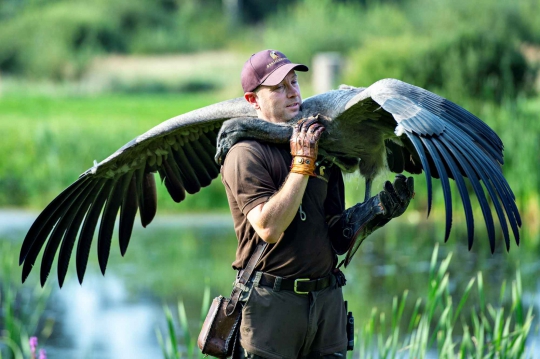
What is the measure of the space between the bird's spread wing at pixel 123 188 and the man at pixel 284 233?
2.69ft

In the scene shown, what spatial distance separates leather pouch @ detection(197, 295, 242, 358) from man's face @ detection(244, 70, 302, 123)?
2.84ft

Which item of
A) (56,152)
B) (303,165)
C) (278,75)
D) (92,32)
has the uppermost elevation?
(92,32)

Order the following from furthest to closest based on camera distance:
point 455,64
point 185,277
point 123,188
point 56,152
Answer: point 455,64, point 56,152, point 185,277, point 123,188

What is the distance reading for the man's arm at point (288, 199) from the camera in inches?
160

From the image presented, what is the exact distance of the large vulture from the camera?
411 centimetres

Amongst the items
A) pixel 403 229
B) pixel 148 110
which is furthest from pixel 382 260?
pixel 148 110

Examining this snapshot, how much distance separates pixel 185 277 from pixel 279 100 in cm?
757

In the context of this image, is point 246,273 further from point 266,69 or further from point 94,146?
point 94,146

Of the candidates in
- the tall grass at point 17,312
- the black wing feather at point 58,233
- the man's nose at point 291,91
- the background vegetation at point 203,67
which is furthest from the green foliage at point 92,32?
the man's nose at point 291,91

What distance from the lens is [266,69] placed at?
4.35 meters

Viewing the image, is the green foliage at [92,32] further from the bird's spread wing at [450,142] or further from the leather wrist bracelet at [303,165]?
the leather wrist bracelet at [303,165]

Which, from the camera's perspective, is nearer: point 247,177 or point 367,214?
point 247,177

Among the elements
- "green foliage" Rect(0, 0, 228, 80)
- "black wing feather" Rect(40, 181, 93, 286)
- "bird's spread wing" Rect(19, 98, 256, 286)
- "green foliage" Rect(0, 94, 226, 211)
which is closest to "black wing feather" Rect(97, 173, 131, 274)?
"bird's spread wing" Rect(19, 98, 256, 286)

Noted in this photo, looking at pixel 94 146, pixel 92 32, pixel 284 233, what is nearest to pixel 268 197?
pixel 284 233
